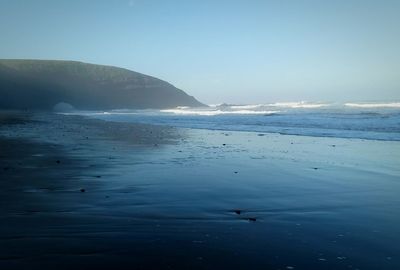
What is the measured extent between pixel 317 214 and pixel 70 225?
155 inches

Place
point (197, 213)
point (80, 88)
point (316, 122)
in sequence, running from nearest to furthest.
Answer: point (197, 213)
point (316, 122)
point (80, 88)

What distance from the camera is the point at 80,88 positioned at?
389 feet

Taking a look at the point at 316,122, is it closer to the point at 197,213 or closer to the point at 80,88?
the point at 197,213

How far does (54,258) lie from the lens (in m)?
4.00

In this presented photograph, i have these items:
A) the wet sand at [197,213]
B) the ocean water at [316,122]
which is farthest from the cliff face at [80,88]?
the wet sand at [197,213]

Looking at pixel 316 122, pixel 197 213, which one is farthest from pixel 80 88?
pixel 197 213

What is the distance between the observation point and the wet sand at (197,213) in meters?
4.18

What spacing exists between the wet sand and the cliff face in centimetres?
9265

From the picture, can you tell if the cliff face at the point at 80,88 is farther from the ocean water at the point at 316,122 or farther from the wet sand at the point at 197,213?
the wet sand at the point at 197,213

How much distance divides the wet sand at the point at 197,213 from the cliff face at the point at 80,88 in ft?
304

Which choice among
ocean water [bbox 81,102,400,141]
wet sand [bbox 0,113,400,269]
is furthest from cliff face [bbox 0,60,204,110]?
wet sand [bbox 0,113,400,269]

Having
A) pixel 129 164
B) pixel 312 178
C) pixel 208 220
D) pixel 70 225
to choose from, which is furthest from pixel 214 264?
pixel 129 164

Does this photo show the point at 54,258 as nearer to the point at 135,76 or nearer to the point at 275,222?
the point at 275,222

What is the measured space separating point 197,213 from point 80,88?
395 ft
